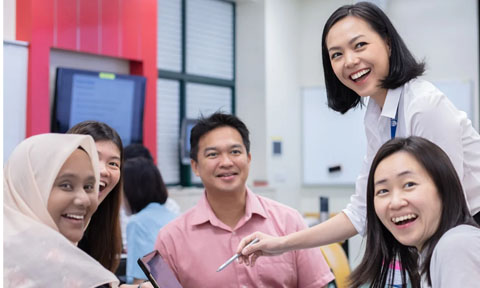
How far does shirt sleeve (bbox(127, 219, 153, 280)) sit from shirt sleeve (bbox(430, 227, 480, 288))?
4.86 ft

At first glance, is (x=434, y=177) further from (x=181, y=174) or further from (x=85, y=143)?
(x=181, y=174)

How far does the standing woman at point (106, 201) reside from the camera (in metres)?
1.54

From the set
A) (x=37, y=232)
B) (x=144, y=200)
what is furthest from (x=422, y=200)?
(x=144, y=200)

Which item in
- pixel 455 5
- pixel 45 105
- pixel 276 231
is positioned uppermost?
pixel 455 5

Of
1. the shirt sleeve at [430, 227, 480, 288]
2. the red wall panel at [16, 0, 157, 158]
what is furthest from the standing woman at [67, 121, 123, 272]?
the red wall panel at [16, 0, 157, 158]

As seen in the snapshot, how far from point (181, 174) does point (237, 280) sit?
126 inches

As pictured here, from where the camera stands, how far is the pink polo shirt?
183 cm

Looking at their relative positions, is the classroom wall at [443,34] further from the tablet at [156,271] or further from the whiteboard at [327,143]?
the tablet at [156,271]

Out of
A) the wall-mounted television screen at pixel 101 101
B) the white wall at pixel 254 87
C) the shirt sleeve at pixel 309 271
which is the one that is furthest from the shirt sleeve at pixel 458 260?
the white wall at pixel 254 87

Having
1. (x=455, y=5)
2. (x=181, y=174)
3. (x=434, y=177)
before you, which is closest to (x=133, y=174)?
(x=434, y=177)

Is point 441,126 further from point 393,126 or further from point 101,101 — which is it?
point 101,101

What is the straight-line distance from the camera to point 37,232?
3.43 feet

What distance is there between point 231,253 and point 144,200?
3.05 ft

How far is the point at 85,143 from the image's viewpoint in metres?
1.16
